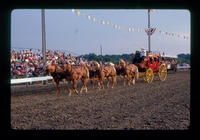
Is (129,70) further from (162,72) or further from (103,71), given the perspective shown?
(162,72)

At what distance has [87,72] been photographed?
459 inches

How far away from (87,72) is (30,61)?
235 inches

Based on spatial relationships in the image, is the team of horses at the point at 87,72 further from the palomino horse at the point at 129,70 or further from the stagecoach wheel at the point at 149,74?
the stagecoach wheel at the point at 149,74

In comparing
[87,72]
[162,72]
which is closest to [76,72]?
[87,72]

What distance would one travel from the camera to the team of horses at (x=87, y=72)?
34.4 ft

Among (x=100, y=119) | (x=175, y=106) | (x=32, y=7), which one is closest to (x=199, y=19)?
(x=32, y=7)

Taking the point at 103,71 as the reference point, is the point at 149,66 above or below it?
above

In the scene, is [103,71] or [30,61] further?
[30,61]

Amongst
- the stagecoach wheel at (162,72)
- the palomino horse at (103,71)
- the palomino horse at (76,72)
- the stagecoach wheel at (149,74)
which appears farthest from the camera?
the stagecoach wheel at (162,72)

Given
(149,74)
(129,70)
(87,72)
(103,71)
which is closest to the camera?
(87,72)

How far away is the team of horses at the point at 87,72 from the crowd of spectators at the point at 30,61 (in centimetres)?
242

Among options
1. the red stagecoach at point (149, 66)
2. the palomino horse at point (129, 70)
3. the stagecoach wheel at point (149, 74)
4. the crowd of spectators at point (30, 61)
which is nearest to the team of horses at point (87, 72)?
the palomino horse at point (129, 70)

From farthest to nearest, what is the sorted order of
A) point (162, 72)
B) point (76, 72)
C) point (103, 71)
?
point (162, 72) < point (103, 71) < point (76, 72)
